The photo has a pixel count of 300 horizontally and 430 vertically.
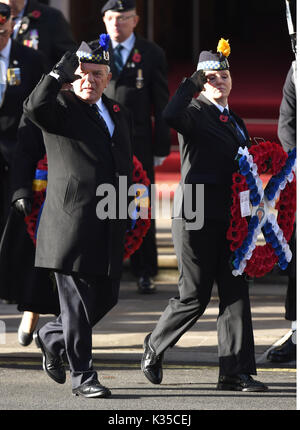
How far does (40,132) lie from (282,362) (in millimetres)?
1973

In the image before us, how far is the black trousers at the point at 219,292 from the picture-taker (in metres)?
7.39

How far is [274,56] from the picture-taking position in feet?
69.2

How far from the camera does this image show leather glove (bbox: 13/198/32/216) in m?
7.83

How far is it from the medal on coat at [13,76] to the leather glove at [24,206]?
136 centimetres

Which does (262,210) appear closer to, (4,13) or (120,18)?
(4,13)

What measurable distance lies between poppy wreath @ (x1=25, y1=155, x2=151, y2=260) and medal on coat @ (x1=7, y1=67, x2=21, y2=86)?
128 cm

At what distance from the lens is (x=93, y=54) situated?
23.7 ft

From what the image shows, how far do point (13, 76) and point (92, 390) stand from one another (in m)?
2.66

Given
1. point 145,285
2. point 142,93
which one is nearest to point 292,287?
point 145,285

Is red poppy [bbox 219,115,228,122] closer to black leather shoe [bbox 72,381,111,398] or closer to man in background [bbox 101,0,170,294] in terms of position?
black leather shoe [bbox 72,381,111,398]

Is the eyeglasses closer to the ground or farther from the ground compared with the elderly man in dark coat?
farther from the ground

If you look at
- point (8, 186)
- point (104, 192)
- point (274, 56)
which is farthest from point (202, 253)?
point (274, 56)

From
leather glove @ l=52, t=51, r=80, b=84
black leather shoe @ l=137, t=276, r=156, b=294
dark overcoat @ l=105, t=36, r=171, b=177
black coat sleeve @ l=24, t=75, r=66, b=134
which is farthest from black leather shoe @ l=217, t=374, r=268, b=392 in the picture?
dark overcoat @ l=105, t=36, r=171, b=177
